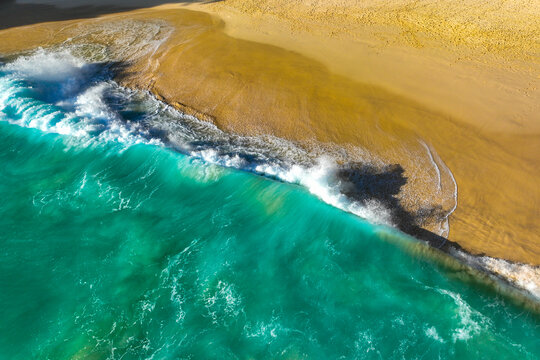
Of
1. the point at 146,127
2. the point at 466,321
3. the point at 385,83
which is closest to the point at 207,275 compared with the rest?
the point at 466,321

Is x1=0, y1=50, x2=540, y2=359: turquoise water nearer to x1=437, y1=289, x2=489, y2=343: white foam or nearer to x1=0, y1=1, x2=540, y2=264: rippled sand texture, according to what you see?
x1=437, y1=289, x2=489, y2=343: white foam

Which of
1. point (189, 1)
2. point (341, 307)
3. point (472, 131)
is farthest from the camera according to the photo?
point (189, 1)

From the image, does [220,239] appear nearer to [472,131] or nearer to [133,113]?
[133,113]

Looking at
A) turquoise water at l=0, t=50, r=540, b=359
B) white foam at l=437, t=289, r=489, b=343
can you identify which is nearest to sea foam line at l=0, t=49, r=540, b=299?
turquoise water at l=0, t=50, r=540, b=359

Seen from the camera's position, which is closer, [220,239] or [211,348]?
[211,348]

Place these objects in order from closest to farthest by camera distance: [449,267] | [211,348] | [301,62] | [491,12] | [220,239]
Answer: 1. [211,348]
2. [449,267]
3. [220,239]
4. [301,62]
5. [491,12]

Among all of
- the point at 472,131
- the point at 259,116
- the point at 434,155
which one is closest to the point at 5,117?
the point at 259,116
